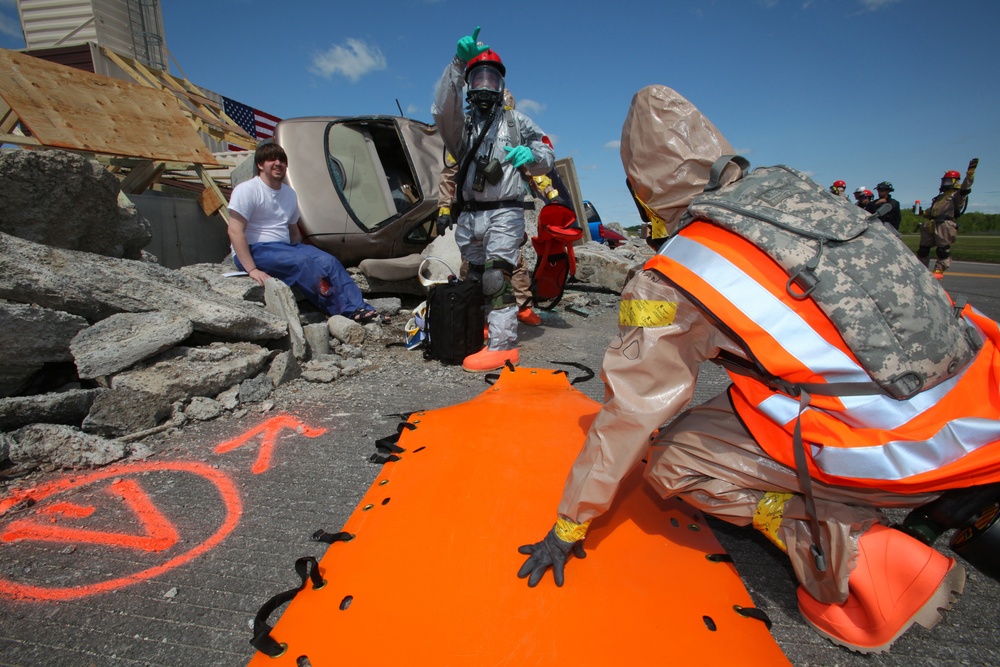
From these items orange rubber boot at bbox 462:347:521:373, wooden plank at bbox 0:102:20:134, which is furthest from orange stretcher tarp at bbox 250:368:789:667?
wooden plank at bbox 0:102:20:134

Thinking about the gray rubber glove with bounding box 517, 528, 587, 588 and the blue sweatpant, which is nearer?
the gray rubber glove with bounding box 517, 528, 587, 588

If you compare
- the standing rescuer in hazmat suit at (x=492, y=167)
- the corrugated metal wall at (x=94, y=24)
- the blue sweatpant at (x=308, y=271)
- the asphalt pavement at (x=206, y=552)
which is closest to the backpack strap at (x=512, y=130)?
the standing rescuer in hazmat suit at (x=492, y=167)

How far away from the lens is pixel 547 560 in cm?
145

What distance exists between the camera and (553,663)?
3.91 ft

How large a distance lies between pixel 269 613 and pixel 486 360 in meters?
2.48

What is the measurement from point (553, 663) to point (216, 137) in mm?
9991

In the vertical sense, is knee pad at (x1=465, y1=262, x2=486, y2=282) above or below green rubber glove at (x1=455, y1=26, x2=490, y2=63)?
below

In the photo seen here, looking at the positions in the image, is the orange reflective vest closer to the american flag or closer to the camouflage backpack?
the camouflage backpack

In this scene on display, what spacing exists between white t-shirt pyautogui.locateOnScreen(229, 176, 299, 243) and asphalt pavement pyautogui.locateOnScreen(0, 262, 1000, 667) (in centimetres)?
216

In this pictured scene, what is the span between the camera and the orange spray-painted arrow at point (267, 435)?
7.70 feet

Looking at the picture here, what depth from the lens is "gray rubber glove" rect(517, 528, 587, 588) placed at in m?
1.42

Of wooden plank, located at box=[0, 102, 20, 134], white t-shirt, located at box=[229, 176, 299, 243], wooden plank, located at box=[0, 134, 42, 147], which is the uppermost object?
wooden plank, located at box=[0, 102, 20, 134]

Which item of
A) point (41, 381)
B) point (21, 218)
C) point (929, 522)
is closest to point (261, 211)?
point (21, 218)

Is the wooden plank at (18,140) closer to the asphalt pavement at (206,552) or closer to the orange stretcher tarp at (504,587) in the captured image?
the asphalt pavement at (206,552)
